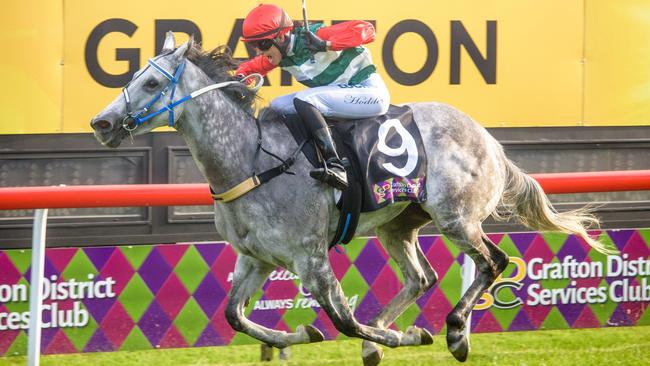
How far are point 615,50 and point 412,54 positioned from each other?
137cm

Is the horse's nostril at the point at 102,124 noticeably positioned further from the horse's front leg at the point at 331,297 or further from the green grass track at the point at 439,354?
the green grass track at the point at 439,354

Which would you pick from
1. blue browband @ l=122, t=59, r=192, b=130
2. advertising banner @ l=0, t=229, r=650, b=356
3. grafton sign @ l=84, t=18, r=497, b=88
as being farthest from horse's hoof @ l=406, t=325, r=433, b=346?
blue browband @ l=122, t=59, r=192, b=130

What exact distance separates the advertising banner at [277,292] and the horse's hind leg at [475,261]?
3.29 feet

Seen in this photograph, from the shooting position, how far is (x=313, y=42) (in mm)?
5570

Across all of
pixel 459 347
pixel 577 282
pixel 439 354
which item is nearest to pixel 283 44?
pixel 459 347

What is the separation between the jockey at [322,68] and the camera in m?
5.52

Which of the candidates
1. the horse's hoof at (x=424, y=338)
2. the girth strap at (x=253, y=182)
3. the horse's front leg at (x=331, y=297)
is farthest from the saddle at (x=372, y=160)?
the horse's hoof at (x=424, y=338)

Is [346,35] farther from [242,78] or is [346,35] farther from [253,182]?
[253,182]

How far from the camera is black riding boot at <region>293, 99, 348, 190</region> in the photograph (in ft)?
18.1

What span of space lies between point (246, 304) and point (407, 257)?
3.36ft

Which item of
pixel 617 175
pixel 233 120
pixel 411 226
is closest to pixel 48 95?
pixel 233 120

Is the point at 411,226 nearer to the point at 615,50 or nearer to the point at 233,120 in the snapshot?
the point at 233,120

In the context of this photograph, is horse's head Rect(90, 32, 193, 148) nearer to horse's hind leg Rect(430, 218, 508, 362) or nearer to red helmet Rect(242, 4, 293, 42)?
red helmet Rect(242, 4, 293, 42)

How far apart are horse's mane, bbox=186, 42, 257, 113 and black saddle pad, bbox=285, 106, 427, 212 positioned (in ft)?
0.87
